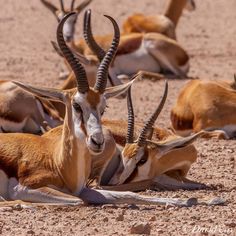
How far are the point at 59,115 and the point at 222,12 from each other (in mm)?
12098

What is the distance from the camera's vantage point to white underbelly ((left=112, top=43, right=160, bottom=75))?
1756 centimetres

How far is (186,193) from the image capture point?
9320 millimetres

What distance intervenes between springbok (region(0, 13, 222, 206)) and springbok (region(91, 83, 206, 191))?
2.20 feet

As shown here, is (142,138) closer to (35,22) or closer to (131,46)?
(131,46)

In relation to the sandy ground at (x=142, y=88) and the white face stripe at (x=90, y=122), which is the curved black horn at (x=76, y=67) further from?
the sandy ground at (x=142, y=88)

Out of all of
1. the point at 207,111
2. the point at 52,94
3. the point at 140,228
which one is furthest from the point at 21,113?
the point at 140,228

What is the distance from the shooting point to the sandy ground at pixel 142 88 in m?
7.81

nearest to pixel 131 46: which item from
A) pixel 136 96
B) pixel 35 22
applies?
pixel 136 96

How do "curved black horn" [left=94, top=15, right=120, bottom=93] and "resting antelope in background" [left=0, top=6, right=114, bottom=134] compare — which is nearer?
"curved black horn" [left=94, top=15, right=120, bottom=93]

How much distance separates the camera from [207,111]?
41.1ft

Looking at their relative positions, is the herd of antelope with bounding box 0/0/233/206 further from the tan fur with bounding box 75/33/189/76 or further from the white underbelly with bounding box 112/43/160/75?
the tan fur with bounding box 75/33/189/76

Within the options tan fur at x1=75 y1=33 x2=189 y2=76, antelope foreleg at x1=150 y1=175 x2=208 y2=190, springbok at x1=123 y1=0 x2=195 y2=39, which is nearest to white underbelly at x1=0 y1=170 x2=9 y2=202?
antelope foreleg at x1=150 y1=175 x2=208 y2=190

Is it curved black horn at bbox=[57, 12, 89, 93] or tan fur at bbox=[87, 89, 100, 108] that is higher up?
curved black horn at bbox=[57, 12, 89, 93]

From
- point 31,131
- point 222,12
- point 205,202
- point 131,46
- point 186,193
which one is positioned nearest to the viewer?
point 205,202
